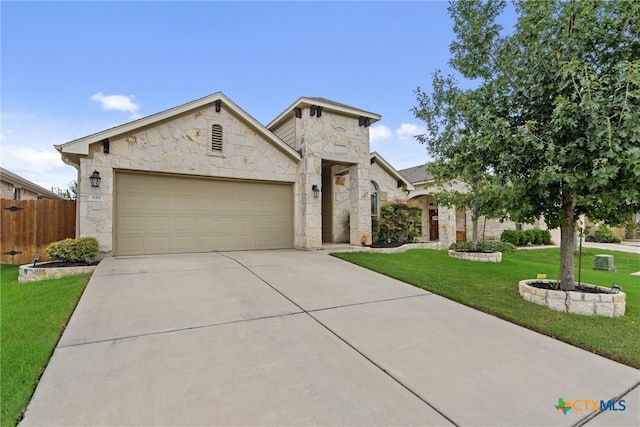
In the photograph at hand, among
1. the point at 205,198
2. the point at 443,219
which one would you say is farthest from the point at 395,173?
the point at 205,198

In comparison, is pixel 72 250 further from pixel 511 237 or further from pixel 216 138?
pixel 511 237

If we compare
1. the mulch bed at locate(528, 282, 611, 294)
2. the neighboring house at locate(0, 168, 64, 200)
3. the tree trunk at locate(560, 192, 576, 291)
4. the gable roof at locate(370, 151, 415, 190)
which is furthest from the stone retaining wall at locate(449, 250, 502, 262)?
the neighboring house at locate(0, 168, 64, 200)

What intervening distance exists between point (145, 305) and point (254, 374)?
2.66 metres

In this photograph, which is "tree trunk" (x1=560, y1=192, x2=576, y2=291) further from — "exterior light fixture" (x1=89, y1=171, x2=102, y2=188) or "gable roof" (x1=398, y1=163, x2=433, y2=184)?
"gable roof" (x1=398, y1=163, x2=433, y2=184)

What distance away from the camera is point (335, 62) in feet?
40.8

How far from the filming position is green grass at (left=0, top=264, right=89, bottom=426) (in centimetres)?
227

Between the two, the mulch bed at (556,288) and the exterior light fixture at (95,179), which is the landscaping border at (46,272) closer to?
the exterior light fixture at (95,179)

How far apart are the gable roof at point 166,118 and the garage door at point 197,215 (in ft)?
3.60

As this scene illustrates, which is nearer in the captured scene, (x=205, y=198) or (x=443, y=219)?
(x=205, y=198)

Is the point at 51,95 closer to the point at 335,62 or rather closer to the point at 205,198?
the point at 205,198

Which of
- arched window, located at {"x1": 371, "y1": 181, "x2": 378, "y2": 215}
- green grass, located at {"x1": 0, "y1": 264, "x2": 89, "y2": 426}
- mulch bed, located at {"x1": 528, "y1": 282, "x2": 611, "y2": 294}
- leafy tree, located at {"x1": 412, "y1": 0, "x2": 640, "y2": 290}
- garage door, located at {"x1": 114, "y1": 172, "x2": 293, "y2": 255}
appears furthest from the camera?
arched window, located at {"x1": 371, "y1": 181, "x2": 378, "y2": 215}

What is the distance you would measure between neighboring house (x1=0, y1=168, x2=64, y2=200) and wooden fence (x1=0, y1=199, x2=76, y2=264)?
3.78 m

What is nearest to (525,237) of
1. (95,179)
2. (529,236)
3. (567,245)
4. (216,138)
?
(529,236)

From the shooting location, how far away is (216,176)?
9.48m
